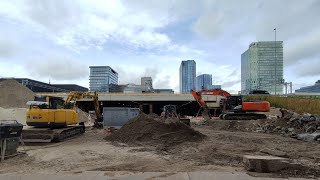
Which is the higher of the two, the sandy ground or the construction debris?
the construction debris

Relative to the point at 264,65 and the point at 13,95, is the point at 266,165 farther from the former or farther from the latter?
the point at 264,65

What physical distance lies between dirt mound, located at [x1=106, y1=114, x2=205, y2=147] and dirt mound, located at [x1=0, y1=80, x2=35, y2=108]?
34.3m

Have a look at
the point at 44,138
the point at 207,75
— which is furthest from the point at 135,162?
the point at 207,75

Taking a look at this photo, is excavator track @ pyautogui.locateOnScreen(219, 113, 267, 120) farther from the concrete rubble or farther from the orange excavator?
the concrete rubble

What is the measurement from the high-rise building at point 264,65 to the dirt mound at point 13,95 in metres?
48.7

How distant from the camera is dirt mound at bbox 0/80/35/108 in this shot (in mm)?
50906

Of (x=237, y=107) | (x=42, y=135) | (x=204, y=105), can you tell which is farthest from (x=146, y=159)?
(x=204, y=105)

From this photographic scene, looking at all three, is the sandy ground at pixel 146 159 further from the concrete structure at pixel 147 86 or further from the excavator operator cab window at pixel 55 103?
the concrete structure at pixel 147 86

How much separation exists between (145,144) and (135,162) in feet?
18.5

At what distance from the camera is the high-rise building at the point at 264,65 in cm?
8262

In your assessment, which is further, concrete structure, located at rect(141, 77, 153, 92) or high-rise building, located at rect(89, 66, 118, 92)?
high-rise building, located at rect(89, 66, 118, 92)

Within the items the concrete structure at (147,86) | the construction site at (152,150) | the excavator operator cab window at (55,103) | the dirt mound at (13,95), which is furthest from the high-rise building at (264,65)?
the excavator operator cab window at (55,103)

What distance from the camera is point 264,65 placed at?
84.9 metres

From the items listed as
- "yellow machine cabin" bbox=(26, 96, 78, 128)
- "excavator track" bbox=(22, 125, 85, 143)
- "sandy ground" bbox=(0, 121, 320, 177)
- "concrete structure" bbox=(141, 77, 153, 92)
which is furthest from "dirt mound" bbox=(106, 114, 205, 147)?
"concrete structure" bbox=(141, 77, 153, 92)
